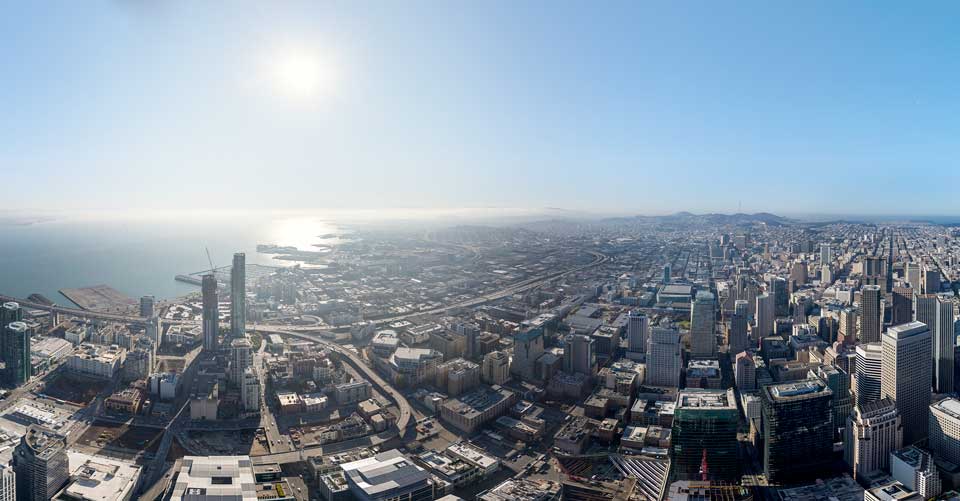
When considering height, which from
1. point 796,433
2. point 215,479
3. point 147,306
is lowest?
point 215,479

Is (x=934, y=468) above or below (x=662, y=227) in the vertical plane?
below

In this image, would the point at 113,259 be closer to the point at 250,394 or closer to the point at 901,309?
the point at 250,394

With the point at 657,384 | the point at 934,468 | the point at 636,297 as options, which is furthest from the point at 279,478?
the point at 636,297

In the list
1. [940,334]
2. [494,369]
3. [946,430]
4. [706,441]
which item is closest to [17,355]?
[494,369]

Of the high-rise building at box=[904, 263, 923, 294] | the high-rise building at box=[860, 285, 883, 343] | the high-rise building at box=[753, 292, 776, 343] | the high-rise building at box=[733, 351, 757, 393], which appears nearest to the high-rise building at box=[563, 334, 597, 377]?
the high-rise building at box=[733, 351, 757, 393]

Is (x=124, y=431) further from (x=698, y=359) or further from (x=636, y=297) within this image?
(x=636, y=297)

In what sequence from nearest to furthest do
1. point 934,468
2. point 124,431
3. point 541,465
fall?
point 934,468 → point 541,465 → point 124,431

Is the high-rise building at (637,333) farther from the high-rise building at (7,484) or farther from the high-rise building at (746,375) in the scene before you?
the high-rise building at (7,484)
